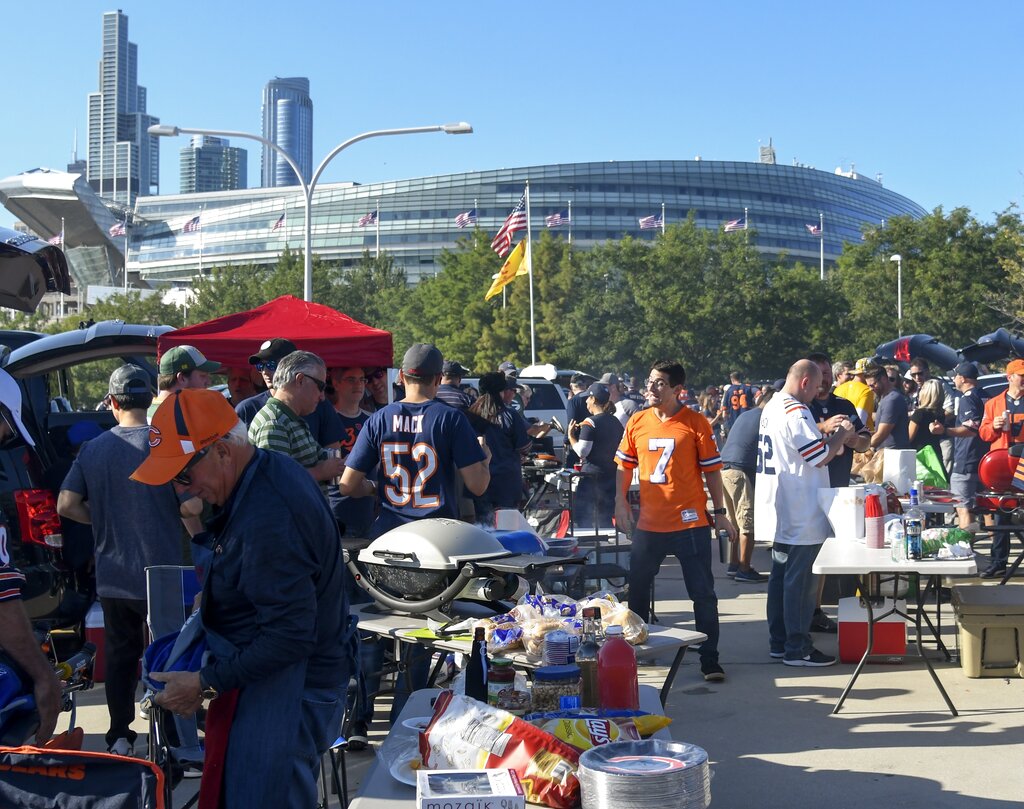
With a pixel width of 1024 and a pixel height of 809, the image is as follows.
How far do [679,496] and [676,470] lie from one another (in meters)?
0.17

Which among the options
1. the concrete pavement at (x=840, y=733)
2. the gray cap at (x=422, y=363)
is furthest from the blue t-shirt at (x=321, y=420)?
the concrete pavement at (x=840, y=733)

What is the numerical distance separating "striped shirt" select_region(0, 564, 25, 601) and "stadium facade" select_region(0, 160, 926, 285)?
10300 centimetres

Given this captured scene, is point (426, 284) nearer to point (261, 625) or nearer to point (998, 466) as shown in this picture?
point (998, 466)

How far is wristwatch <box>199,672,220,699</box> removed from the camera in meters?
3.00

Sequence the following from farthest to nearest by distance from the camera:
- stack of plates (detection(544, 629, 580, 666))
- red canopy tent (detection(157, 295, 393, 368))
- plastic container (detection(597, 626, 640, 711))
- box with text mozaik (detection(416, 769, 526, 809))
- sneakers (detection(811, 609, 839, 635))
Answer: red canopy tent (detection(157, 295, 393, 368)) → sneakers (detection(811, 609, 839, 635)) → stack of plates (detection(544, 629, 580, 666)) → plastic container (detection(597, 626, 640, 711)) → box with text mozaik (detection(416, 769, 526, 809))

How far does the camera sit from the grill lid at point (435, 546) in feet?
16.5

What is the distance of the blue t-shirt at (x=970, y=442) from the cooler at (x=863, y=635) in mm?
4589

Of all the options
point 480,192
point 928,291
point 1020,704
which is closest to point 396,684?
point 1020,704

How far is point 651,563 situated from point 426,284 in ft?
162

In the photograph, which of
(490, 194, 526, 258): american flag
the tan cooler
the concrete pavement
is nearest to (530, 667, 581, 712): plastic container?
the concrete pavement

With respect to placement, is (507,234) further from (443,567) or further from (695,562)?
(443,567)

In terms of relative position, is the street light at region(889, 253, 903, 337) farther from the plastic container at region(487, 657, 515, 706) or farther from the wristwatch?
the wristwatch

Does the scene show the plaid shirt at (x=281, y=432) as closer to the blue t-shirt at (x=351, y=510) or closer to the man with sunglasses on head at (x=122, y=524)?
the man with sunglasses on head at (x=122, y=524)

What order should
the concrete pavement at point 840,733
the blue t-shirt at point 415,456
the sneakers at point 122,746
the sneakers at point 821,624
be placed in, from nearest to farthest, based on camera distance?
1. the concrete pavement at point 840,733
2. the sneakers at point 122,746
3. the blue t-shirt at point 415,456
4. the sneakers at point 821,624
